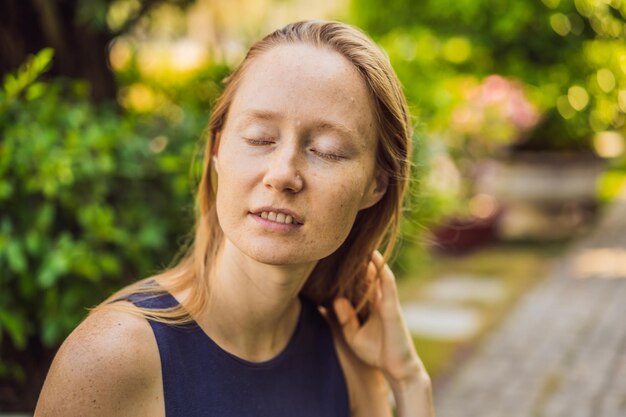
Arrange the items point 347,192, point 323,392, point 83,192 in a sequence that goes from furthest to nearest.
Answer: point 83,192
point 323,392
point 347,192

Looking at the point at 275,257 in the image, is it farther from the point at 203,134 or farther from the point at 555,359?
the point at 555,359

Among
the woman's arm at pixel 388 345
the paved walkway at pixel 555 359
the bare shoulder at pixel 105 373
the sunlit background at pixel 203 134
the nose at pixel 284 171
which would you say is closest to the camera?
the bare shoulder at pixel 105 373

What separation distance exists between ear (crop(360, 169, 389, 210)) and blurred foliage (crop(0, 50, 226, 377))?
939 mm

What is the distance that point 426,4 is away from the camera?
9.57 metres

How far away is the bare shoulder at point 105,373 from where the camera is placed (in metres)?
1.40

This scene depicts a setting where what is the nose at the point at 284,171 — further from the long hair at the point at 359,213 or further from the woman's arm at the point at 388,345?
the woman's arm at the point at 388,345

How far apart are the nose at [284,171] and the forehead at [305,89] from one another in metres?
0.06

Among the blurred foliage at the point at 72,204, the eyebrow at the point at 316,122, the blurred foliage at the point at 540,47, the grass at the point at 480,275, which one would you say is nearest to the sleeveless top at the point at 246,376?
the eyebrow at the point at 316,122

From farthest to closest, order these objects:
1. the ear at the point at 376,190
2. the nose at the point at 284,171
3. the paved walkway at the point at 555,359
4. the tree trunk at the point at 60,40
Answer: the paved walkway at the point at 555,359, the tree trunk at the point at 60,40, the ear at the point at 376,190, the nose at the point at 284,171

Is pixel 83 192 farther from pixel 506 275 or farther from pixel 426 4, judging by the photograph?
pixel 426 4

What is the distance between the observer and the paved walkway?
4.49 metres

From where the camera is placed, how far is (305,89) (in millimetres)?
1557

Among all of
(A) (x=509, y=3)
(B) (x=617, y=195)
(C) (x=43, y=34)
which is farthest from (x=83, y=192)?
(B) (x=617, y=195)

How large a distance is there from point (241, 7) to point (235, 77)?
118 inches
